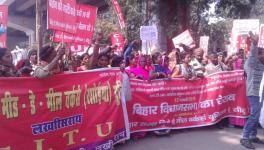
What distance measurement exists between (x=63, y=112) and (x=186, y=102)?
10.6 ft

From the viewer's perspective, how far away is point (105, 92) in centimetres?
610

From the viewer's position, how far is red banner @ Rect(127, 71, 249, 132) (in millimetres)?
7332

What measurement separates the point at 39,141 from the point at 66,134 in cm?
45

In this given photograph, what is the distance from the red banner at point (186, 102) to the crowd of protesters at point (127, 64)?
157mm

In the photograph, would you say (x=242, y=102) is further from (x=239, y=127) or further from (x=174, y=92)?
(x=174, y=92)

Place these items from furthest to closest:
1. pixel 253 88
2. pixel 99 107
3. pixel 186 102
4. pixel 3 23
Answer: pixel 3 23 < pixel 186 102 < pixel 253 88 < pixel 99 107

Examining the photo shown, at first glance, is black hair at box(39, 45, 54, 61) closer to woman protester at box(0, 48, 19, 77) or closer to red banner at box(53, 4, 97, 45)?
woman protester at box(0, 48, 19, 77)

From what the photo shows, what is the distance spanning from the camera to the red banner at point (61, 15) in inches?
231

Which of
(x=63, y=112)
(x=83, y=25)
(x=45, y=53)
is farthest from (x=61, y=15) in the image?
(x=83, y=25)

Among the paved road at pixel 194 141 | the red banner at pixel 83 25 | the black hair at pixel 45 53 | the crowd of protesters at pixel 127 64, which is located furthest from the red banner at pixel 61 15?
the paved road at pixel 194 141

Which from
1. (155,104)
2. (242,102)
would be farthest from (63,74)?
(242,102)

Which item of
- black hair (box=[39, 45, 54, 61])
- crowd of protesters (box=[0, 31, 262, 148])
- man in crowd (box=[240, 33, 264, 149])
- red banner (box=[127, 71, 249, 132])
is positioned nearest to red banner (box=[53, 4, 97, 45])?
crowd of protesters (box=[0, 31, 262, 148])

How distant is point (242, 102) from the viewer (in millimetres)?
8320

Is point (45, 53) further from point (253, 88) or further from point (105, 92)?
point (253, 88)
